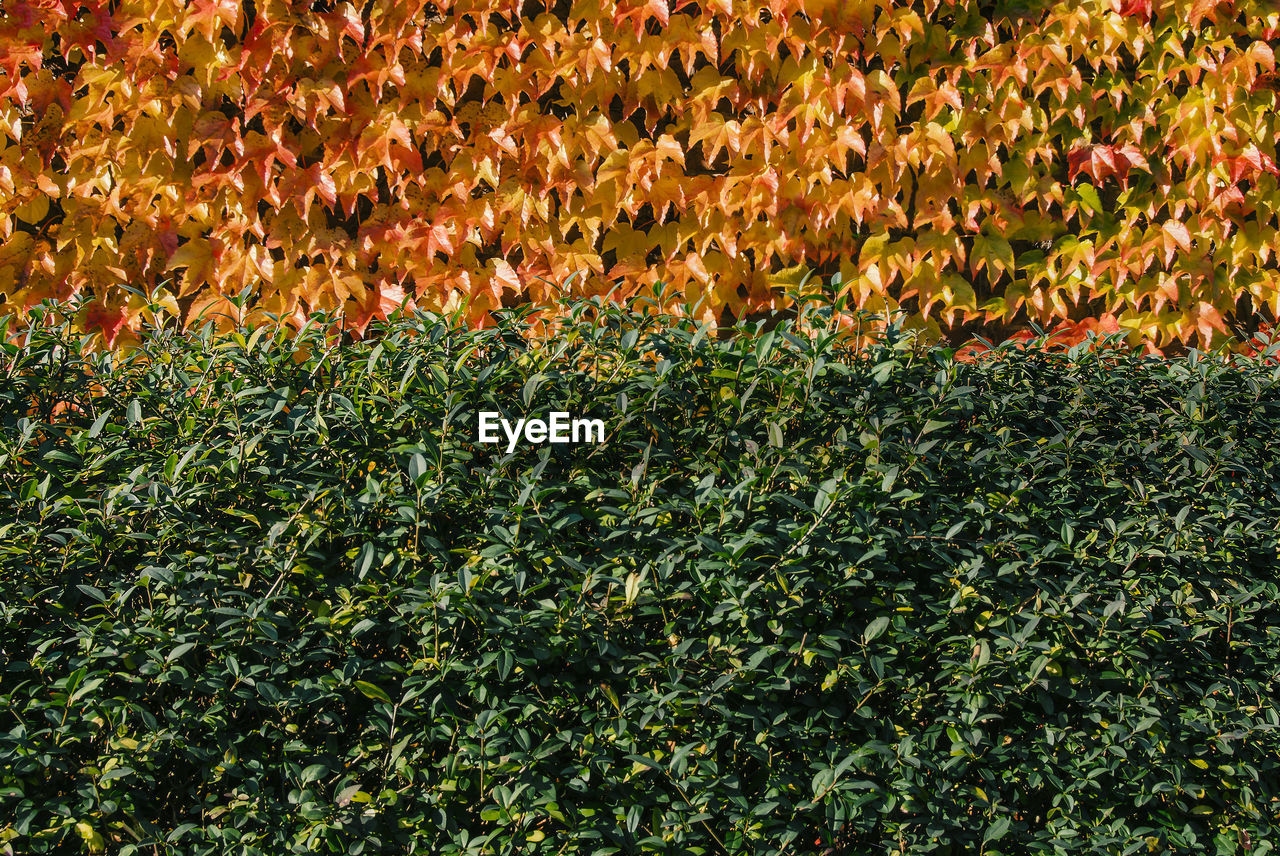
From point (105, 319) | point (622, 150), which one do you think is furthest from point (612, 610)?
point (105, 319)

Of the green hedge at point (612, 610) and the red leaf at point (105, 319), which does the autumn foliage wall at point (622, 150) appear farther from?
the green hedge at point (612, 610)

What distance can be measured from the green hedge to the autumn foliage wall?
140 centimetres

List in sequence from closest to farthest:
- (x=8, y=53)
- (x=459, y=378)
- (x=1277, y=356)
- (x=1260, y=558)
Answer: (x=459, y=378) < (x=1260, y=558) < (x=1277, y=356) < (x=8, y=53)

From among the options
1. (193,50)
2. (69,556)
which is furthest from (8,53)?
(69,556)

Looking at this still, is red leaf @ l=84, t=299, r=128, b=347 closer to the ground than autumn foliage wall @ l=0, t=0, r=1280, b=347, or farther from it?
closer to the ground

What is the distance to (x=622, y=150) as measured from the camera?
12.2 ft

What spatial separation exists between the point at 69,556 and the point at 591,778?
3.98 ft

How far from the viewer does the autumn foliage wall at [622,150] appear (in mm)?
3623

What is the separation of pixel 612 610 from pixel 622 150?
7.15ft

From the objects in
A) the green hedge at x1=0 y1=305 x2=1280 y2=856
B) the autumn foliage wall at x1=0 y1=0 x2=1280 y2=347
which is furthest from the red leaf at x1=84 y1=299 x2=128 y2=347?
the green hedge at x1=0 y1=305 x2=1280 y2=856

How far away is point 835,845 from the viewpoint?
6.97 feet

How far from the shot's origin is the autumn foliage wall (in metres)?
3.62

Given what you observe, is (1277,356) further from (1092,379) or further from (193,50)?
(193,50)

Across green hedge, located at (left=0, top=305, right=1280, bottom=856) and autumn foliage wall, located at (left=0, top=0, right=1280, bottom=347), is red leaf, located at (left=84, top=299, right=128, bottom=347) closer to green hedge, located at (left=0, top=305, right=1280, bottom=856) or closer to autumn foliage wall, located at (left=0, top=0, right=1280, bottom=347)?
autumn foliage wall, located at (left=0, top=0, right=1280, bottom=347)
